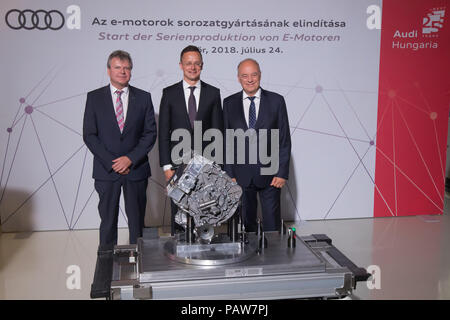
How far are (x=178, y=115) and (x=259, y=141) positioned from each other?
70 cm

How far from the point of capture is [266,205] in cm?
426

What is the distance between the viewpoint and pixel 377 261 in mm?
4316

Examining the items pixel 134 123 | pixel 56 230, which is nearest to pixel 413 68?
pixel 134 123

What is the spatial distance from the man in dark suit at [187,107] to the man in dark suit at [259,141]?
199 millimetres

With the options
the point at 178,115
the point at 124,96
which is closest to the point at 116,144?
the point at 124,96

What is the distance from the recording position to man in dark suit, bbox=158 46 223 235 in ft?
13.9

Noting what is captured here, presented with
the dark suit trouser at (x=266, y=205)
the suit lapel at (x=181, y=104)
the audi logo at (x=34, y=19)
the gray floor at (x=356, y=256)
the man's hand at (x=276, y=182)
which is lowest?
the gray floor at (x=356, y=256)

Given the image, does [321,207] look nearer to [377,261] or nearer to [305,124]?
[305,124]

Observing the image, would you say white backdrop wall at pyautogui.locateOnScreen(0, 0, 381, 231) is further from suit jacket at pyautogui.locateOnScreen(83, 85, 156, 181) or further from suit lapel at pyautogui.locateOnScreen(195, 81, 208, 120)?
suit jacket at pyautogui.locateOnScreen(83, 85, 156, 181)

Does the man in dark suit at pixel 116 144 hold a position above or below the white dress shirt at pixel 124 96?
below

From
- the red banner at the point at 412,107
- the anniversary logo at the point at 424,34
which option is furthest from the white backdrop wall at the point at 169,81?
the anniversary logo at the point at 424,34

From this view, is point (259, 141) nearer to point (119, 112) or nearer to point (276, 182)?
point (276, 182)

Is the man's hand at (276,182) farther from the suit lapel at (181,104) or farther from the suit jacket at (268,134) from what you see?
the suit lapel at (181,104)

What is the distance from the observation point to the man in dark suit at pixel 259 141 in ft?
13.8
